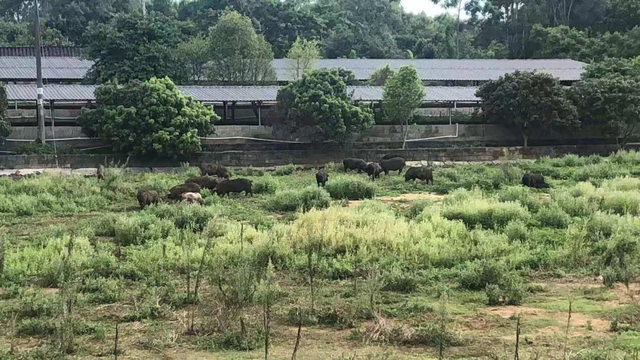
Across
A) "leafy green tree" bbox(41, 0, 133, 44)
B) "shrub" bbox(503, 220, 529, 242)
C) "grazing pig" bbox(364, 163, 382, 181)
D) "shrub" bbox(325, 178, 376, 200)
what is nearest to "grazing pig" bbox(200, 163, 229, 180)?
"grazing pig" bbox(364, 163, 382, 181)

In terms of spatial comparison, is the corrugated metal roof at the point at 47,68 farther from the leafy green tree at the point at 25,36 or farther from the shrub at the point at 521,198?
the shrub at the point at 521,198

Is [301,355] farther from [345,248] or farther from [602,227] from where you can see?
[602,227]

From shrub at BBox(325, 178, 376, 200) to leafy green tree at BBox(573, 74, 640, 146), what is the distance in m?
19.2

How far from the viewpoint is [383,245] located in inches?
487

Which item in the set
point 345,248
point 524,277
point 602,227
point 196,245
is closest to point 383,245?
point 345,248

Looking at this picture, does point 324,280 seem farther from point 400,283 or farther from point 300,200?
point 300,200

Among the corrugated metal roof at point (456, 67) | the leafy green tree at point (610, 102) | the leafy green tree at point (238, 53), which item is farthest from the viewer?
the corrugated metal roof at point (456, 67)

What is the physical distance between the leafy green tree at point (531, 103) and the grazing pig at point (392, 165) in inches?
383

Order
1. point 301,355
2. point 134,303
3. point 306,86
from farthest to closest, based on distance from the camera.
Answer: point 306,86 → point 134,303 → point 301,355

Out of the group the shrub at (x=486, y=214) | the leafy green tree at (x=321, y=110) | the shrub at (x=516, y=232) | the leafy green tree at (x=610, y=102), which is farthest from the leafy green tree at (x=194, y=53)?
the shrub at (x=516, y=232)

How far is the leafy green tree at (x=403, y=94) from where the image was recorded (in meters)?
33.3

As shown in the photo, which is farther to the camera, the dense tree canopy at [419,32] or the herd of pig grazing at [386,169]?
the dense tree canopy at [419,32]

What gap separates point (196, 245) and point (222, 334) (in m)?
4.39

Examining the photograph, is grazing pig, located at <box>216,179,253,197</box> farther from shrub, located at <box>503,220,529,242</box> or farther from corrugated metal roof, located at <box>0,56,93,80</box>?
corrugated metal roof, located at <box>0,56,93,80</box>
